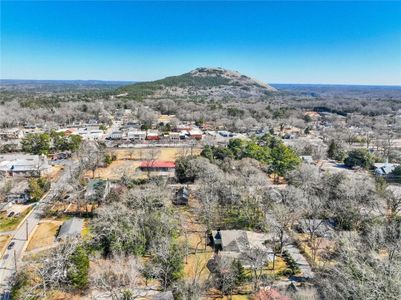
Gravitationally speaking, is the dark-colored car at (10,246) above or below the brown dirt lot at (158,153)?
below

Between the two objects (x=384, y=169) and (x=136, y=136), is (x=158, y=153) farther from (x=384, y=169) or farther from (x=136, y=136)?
(x=384, y=169)

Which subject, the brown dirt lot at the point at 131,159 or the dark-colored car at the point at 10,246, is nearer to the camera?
the dark-colored car at the point at 10,246

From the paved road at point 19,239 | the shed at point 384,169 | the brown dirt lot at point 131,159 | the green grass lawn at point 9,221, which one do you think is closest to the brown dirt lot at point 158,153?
the brown dirt lot at point 131,159

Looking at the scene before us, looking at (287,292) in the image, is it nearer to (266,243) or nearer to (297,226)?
(266,243)

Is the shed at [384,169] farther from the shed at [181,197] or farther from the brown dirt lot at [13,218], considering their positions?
the brown dirt lot at [13,218]

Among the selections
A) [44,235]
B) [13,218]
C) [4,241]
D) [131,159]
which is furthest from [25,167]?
[44,235]

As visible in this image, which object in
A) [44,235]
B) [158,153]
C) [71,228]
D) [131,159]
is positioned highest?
[158,153]

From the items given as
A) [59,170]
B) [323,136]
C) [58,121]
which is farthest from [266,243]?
[58,121]
